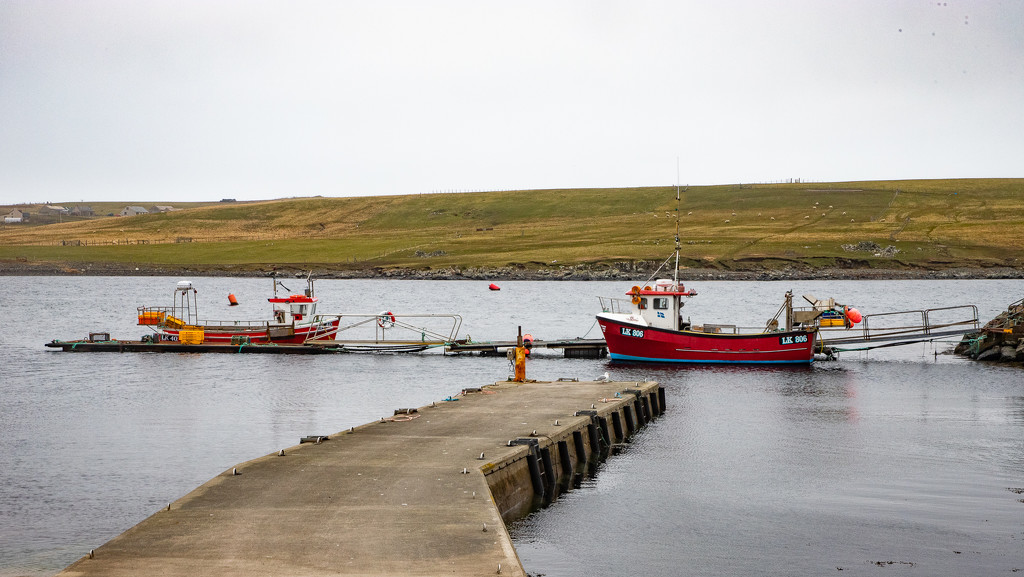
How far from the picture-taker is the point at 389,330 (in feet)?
215

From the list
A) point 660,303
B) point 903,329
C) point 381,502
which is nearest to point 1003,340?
point 903,329

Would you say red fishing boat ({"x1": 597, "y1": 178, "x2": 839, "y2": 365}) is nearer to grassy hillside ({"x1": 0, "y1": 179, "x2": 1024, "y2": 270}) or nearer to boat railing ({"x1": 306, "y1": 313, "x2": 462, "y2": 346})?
boat railing ({"x1": 306, "y1": 313, "x2": 462, "y2": 346})

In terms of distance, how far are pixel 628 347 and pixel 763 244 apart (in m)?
88.3

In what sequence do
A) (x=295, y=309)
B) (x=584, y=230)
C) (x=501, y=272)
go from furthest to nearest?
(x=584, y=230)
(x=501, y=272)
(x=295, y=309)

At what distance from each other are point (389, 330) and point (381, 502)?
165ft

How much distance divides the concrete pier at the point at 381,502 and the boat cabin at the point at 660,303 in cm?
1965

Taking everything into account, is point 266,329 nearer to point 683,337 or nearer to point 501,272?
point 683,337

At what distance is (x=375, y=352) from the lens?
4988 cm

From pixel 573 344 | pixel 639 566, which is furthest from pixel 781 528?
pixel 573 344

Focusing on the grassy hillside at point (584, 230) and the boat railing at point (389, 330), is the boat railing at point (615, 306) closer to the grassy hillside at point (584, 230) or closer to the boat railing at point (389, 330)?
the boat railing at point (389, 330)

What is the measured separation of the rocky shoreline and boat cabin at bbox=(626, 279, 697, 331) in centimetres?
6979

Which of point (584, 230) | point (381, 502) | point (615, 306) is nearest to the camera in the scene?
point (381, 502)

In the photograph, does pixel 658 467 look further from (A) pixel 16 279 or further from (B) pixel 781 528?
(A) pixel 16 279

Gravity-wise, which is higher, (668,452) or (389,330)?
(389,330)
